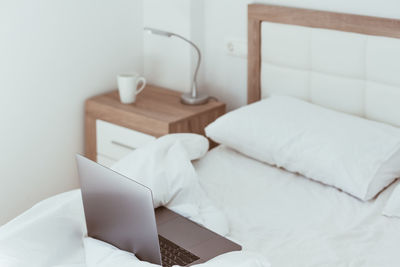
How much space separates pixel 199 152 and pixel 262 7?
29.2 inches

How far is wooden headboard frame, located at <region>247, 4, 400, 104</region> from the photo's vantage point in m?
2.33

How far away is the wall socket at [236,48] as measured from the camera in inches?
113

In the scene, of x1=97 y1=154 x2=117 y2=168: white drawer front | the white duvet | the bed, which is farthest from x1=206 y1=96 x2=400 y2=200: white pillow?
x1=97 y1=154 x2=117 y2=168: white drawer front

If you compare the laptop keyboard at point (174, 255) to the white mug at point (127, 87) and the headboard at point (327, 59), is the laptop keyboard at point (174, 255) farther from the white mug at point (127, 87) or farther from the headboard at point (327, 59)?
the white mug at point (127, 87)

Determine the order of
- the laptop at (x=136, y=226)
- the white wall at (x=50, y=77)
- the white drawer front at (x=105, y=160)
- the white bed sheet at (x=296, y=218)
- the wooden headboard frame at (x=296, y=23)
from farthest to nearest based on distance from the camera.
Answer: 1. the white drawer front at (x=105, y=160)
2. the white wall at (x=50, y=77)
3. the wooden headboard frame at (x=296, y=23)
4. the white bed sheet at (x=296, y=218)
5. the laptop at (x=136, y=226)

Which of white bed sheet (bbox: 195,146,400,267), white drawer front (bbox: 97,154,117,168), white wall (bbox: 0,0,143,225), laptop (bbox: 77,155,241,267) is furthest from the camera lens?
white drawer front (bbox: 97,154,117,168)

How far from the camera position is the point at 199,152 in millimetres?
2381

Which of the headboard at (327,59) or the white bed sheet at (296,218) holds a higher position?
the headboard at (327,59)

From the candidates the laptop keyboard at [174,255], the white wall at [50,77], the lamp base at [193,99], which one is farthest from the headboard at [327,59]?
the laptop keyboard at [174,255]

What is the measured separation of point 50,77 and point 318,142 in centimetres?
127

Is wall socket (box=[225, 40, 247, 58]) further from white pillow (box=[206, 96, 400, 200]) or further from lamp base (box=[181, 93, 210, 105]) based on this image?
white pillow (box=[206, 96, 400, 200])

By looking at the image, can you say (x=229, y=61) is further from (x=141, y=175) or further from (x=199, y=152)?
(x=141, y=175)

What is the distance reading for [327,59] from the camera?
8.25 feet

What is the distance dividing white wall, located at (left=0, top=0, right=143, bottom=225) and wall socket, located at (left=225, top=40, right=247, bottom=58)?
50cm
